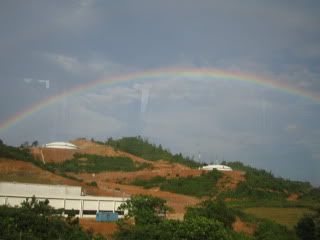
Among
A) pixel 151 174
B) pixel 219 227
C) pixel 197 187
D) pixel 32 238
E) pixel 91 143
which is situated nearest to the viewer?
pixel 32 238

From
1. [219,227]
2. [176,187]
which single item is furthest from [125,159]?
[219,227]

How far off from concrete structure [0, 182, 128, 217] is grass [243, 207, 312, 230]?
41.9 feet

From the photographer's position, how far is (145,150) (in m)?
95.2

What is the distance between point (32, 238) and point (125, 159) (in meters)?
61.4

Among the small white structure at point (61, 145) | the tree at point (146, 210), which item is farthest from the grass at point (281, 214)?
the small white structure at point (61, 145)

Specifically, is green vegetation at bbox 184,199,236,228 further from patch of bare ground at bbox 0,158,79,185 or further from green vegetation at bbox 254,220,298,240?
patch of bare ground at bbox 0,158,79,185

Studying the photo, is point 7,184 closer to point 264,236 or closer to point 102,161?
point 264,236

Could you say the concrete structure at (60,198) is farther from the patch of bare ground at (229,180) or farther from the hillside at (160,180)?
the patch of bare ground at (229,180)

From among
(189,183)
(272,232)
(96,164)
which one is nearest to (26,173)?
(189,183)

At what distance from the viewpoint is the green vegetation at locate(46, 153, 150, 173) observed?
71050 mm

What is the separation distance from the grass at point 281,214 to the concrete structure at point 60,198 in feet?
41.9

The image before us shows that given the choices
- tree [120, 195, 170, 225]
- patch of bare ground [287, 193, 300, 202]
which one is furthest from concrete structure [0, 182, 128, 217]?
patch of bare ground [287, 193, 300, 202]

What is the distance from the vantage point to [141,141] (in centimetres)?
10050

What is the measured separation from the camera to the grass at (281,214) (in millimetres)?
38625
